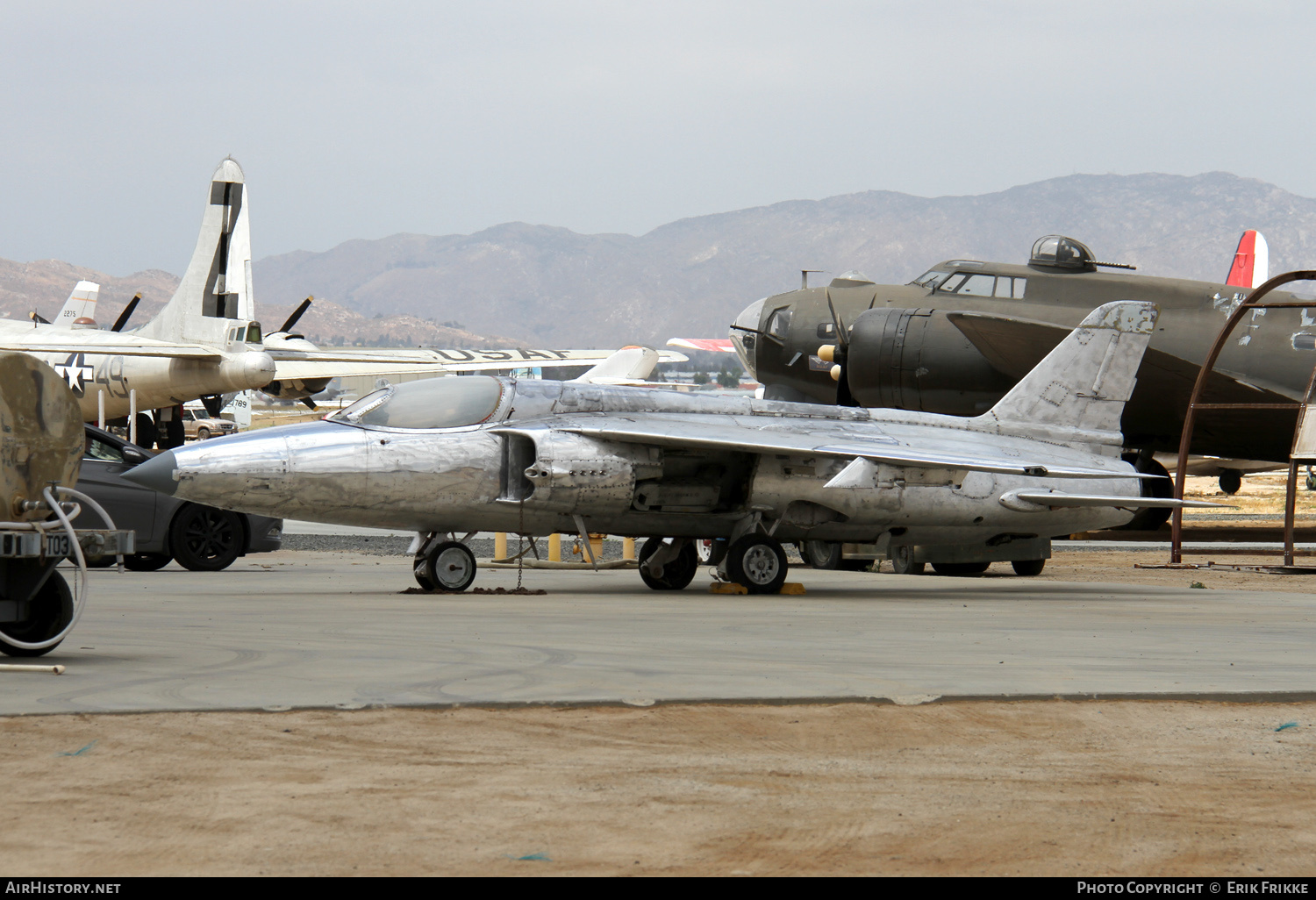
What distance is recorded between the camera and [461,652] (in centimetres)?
872

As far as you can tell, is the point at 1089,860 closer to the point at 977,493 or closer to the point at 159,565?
the point at 977,493

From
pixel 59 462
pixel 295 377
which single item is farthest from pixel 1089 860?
pixel 295 377

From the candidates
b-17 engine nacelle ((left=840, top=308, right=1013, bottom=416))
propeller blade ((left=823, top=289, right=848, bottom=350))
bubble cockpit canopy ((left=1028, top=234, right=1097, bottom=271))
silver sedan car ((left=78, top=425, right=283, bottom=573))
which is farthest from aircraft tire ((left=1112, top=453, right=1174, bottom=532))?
silver sedan car ((left=78, top=425, right=283, bottom=573))

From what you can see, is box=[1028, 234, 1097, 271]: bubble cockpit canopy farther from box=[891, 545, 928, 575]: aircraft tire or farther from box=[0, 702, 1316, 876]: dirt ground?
box=[0, 702, 1316, 876]: dirt ground

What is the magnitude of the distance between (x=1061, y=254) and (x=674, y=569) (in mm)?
10991

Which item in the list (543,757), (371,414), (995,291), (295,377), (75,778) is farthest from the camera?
(295,377)

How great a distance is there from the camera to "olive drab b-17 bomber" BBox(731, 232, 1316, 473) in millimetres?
21734

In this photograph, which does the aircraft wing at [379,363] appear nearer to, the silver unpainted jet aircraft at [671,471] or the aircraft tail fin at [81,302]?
the silver unpainted jet aircraft at [671,471]

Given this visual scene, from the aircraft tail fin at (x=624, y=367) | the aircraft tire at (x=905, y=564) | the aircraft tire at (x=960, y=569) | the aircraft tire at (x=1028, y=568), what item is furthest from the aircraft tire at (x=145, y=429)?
the aircraft tire at (x=1028, y=568)

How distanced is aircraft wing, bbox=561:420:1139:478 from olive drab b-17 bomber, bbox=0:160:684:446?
752 inches

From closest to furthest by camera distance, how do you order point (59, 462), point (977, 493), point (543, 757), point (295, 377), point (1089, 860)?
point (1089, 860)
point (543, 757)
point (59, 462)
point (977, 493)
point (295, 377)

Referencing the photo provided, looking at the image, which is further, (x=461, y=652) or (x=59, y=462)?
(x=461, y=652)

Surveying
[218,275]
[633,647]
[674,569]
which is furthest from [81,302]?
[633,647]

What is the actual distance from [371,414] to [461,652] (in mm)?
5971
